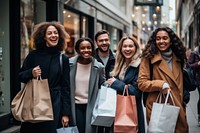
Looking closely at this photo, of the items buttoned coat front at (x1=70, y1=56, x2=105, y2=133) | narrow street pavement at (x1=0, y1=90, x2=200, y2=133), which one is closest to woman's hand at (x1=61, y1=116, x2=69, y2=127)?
buttoned coat front at (x1=70, y1=56, x2=105, y2=133)

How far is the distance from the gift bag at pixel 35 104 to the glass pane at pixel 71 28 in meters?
8.59

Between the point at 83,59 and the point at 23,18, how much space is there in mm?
4438

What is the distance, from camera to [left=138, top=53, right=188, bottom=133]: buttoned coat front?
4117 mm

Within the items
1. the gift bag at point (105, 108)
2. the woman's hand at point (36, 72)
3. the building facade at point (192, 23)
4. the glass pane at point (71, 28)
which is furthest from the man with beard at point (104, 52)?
the building facade at point (192, 23)

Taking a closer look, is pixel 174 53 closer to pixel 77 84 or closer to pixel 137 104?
pixel 137 104

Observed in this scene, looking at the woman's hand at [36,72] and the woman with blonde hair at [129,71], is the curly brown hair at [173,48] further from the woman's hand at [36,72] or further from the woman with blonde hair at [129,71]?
the woman's hand at [36,72]

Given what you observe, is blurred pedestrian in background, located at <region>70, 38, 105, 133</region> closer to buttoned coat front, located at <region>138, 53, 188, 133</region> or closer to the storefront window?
buttoned coat front, located at <region>138, 53, 188, 133</region>

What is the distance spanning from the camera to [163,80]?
413 centimetres

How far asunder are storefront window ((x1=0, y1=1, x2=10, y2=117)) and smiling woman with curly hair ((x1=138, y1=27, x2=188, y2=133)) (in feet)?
13.4

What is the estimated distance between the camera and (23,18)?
8680 millimetres

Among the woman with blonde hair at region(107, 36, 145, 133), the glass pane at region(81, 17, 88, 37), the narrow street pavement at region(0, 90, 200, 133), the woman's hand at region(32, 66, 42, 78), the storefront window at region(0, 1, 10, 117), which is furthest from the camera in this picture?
the glass pane at region(81, 17, 88, 37)

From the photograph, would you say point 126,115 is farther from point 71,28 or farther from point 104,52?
point 71,28

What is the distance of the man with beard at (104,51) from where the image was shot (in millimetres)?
5598

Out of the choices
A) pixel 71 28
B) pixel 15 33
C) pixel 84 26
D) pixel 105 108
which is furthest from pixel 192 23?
pixel 105 108
